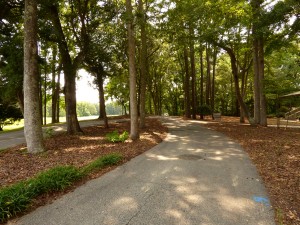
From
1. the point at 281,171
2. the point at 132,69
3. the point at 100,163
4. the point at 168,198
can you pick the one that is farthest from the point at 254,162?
the point at 132,69

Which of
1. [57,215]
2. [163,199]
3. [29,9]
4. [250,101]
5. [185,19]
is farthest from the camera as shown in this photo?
[250,101]

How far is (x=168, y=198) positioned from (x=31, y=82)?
661 centimetres

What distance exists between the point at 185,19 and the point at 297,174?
11.3 meters

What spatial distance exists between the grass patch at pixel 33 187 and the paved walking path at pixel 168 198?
0.93ft

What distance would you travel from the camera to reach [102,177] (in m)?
5.81

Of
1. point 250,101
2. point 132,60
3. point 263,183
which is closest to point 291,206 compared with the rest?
point 263,183

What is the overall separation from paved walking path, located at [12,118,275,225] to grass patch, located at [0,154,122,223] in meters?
0.28

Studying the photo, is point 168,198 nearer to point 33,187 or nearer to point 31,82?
point 33,187

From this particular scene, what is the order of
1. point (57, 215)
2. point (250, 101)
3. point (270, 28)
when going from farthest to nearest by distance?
point (250, 101) < point (270, 28) < point (57, 215)

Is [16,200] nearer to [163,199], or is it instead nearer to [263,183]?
[163,199]

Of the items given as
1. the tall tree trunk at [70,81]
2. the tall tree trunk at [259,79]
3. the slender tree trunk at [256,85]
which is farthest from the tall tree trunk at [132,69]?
the slender tree trunk at [256,85]

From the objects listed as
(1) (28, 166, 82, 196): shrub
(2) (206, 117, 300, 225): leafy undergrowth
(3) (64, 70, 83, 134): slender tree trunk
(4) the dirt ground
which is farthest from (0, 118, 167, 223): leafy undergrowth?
(3) (64, 70, 83, 134): slender tree trunk

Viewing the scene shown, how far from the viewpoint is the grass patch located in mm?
3873

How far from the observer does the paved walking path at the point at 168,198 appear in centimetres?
367
